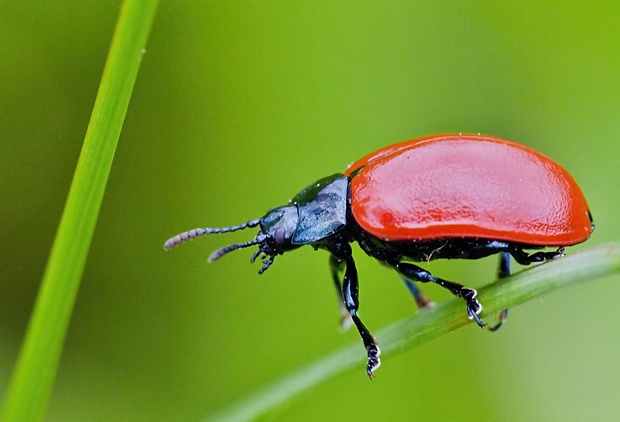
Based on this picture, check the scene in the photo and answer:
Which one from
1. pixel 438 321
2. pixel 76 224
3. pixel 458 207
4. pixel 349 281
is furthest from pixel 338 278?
pixel 76 224

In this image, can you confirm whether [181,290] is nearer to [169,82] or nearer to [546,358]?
[169,82]

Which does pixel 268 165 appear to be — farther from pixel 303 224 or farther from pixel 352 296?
pixel 352 296

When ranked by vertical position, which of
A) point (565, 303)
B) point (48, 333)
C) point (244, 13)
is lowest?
point (565, 303)

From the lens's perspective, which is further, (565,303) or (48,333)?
(565,303)

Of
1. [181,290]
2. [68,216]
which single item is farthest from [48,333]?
[181,290]

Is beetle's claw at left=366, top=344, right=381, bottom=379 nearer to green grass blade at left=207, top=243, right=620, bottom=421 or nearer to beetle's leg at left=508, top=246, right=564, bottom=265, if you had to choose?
green grass blade at left=207, top=243, right=620, bottom=421

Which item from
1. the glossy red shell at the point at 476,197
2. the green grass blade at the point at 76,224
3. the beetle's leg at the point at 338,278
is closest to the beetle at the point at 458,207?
the glossy red shell at the point at 476,197
